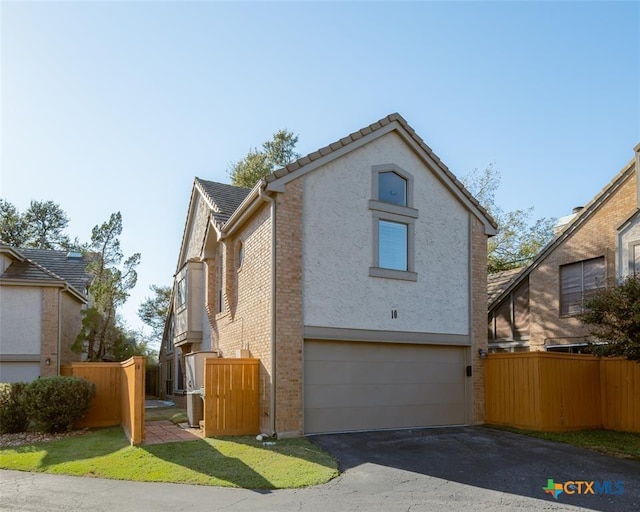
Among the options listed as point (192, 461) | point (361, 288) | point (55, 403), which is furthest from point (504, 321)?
point (55, 403)

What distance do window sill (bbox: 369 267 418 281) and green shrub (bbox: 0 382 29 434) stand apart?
893 cm

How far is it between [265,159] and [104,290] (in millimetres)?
18977

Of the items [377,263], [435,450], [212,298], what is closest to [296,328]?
[377,263]

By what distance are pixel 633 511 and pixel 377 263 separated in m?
7.67

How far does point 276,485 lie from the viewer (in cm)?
857

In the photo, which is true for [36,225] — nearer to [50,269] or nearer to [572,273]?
[50,269]

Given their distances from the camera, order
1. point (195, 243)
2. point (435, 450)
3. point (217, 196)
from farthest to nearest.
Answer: point (195, 243)
point (217, 196)
point (435, 450)

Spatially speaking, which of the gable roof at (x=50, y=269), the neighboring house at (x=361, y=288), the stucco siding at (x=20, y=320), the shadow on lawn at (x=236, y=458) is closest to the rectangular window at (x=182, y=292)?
the gable roof at (x=50, y=269)

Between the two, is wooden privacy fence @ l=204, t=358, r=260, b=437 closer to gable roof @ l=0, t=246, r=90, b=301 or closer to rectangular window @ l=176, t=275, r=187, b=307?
rectangular window @ l=176, t=275, r=187, b=307

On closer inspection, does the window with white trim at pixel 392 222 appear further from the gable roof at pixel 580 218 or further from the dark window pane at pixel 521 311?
the dark window pane at pixel 521 311

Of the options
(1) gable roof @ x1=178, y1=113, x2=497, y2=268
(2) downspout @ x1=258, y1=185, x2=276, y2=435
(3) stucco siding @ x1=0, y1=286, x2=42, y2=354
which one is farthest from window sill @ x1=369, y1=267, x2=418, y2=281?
(3) stucco siding @ x1=0, y1=286, x2=42, y2=354

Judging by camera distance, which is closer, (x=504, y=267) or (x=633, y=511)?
(x=633, y=511)

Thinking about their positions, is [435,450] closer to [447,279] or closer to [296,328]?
[296,328]

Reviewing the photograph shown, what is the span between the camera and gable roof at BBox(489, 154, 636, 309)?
18.3 m
